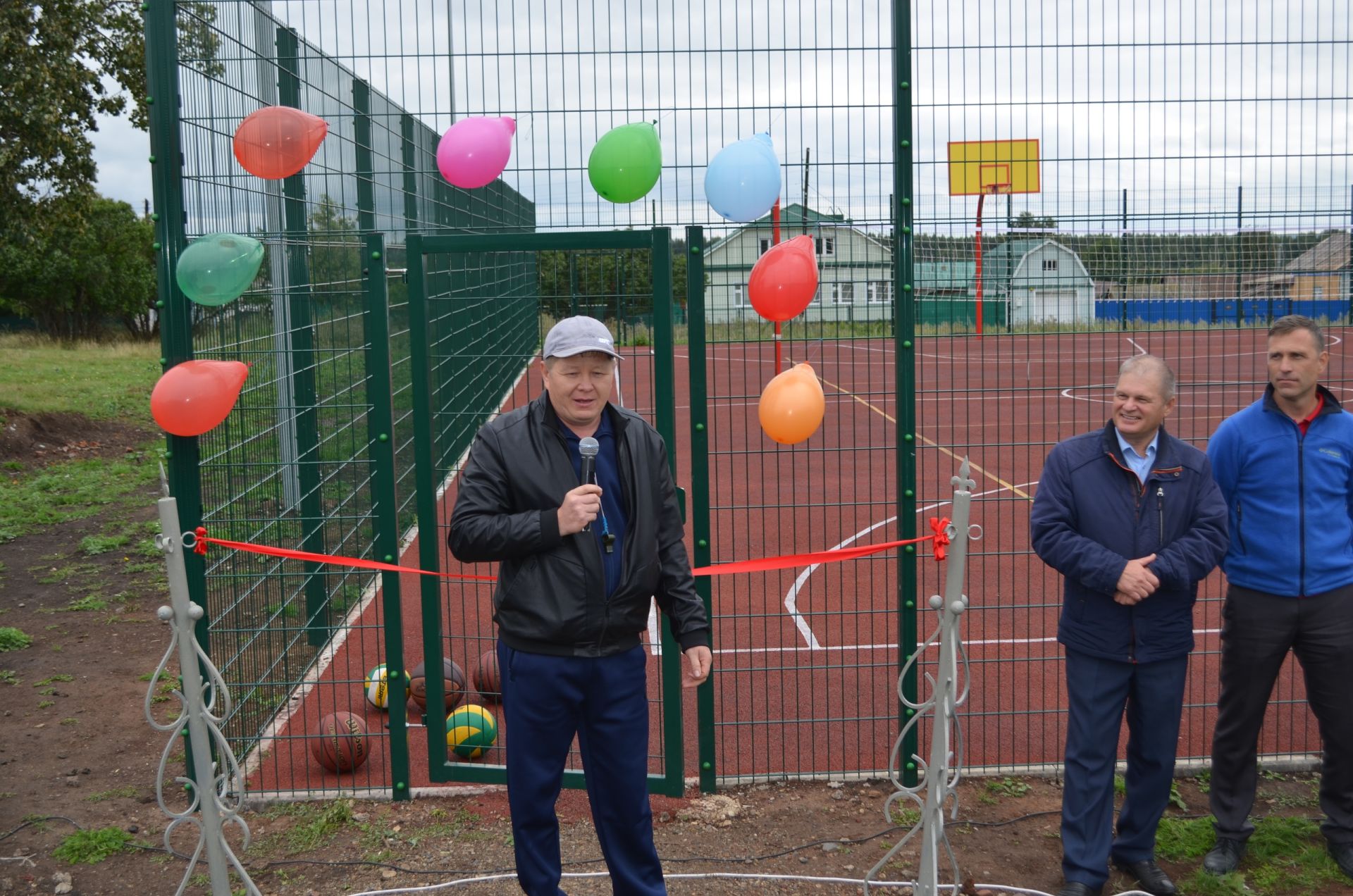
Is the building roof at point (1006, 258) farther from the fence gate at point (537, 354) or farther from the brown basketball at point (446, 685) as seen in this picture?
the brown basketball at point (446, 685)

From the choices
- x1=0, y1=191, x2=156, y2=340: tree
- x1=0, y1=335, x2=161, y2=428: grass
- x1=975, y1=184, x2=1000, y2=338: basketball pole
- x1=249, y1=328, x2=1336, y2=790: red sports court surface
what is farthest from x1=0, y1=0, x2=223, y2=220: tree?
x1=0, y1=191, x2=156, y2=340: tree

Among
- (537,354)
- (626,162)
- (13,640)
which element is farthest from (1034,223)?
(13,640)

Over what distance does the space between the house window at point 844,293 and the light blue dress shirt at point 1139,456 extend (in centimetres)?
156

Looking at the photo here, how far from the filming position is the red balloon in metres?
4.86

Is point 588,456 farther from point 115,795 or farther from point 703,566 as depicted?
point 115,795

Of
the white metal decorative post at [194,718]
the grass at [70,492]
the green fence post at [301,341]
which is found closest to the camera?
the white metal decorative post at [194,718]

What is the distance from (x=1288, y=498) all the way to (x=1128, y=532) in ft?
2.53

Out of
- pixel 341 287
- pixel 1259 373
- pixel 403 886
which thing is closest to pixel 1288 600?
pixel 403 886

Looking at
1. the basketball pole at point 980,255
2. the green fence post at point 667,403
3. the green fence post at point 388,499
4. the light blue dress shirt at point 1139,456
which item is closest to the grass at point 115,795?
the green fence post at point 388,499

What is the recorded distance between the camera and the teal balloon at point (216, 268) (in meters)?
4.65

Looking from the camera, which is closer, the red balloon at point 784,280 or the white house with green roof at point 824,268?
the red balloon at point 784,280

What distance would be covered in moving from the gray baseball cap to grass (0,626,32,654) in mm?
5855

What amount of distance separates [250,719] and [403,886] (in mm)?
1674

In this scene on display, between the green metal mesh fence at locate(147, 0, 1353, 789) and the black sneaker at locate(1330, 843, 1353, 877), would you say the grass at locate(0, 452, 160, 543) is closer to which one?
the green metal mesh fence at locate(147, 0, 1353, 789)
